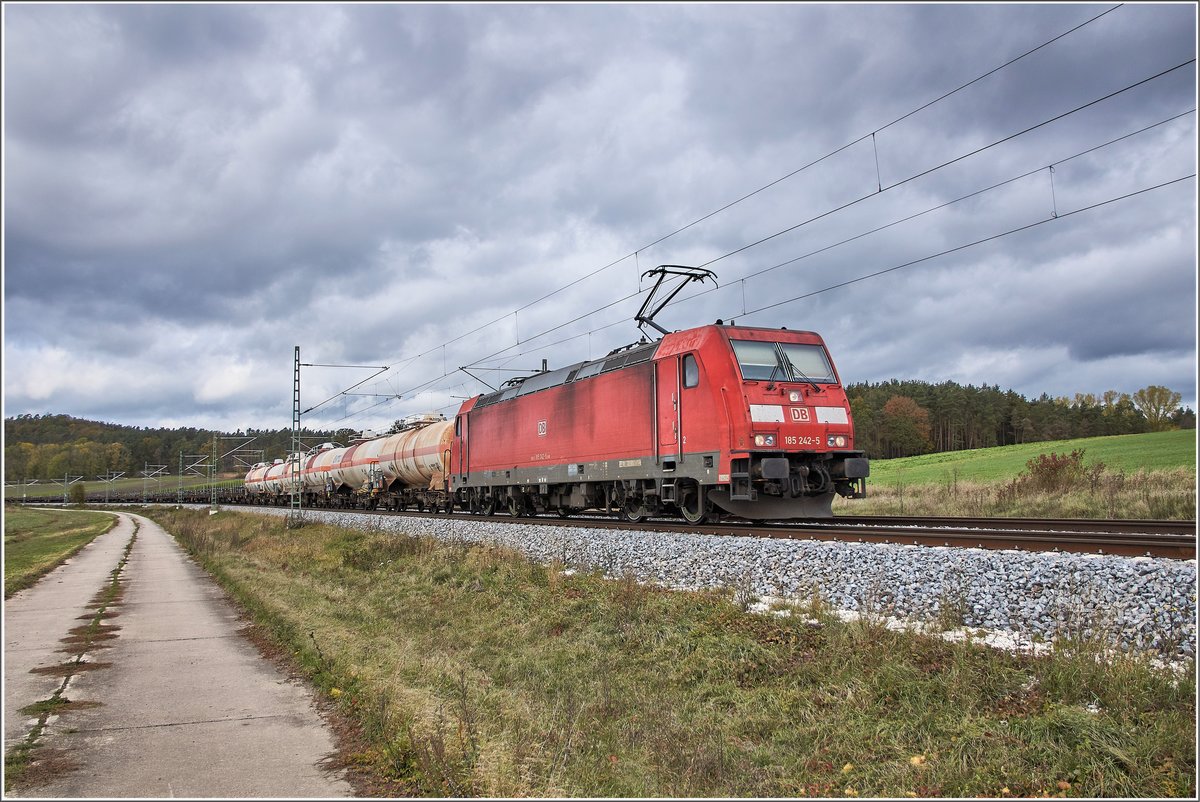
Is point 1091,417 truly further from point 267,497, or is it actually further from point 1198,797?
point 1198,797

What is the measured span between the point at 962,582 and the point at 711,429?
24.2ft

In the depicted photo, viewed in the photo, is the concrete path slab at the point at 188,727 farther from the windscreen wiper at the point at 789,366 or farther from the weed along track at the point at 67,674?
the windscreen wiper at the point at 789,366

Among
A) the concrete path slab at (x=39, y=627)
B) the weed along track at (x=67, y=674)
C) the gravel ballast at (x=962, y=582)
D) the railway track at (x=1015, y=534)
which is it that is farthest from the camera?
the railway track at (x=1015, y=534)

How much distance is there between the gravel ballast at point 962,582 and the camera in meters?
7.04

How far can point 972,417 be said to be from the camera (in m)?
85.3

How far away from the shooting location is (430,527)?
24.0 meters

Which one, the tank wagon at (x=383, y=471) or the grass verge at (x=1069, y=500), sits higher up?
the tank wagon at (x=383, y=471)

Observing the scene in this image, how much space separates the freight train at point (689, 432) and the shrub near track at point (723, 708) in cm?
523

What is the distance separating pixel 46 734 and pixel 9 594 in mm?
13139

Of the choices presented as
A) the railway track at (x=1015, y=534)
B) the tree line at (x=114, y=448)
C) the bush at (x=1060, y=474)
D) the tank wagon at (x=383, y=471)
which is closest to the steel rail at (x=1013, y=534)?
the railway track at (x=1015, y=534)

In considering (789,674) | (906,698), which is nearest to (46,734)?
(789,674)

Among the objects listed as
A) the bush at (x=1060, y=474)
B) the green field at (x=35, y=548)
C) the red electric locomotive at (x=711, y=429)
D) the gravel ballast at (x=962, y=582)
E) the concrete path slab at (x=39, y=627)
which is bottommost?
the green field at (x=35, y=548)

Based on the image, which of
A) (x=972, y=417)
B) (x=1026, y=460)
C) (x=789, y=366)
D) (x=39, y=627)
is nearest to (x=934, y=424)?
(x=972, y=417)

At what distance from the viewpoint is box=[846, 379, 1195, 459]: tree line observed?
7738cm
